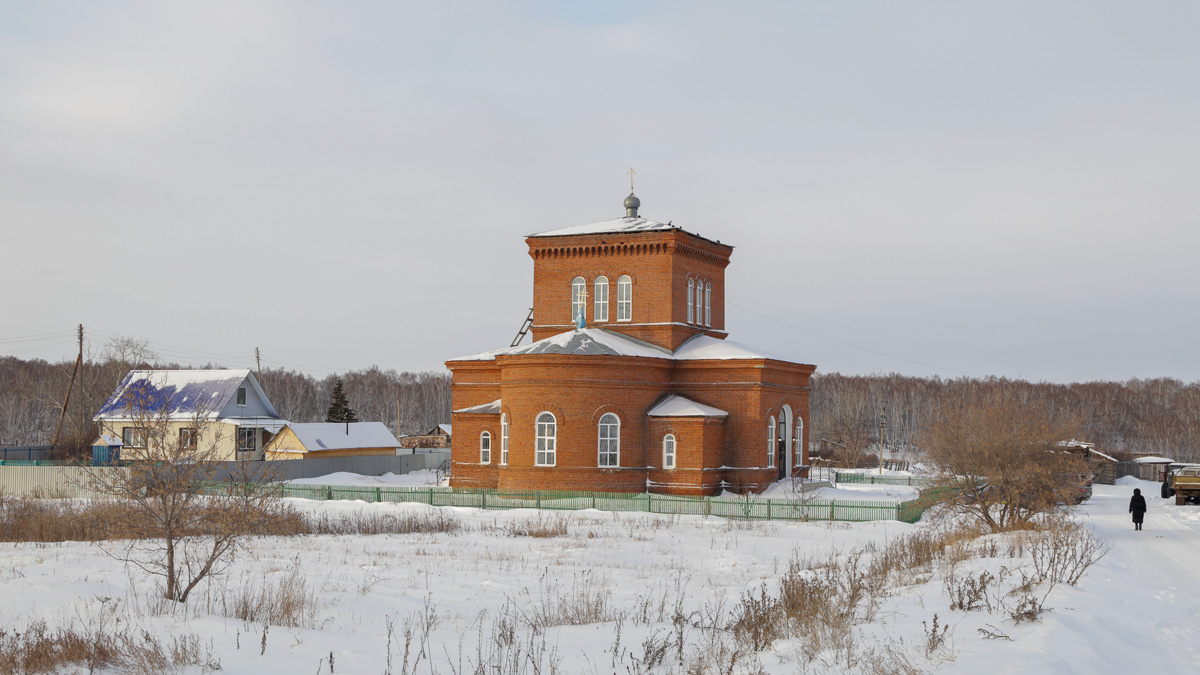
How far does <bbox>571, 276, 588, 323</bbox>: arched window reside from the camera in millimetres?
35219

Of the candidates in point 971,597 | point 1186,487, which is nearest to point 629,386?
point 971,597

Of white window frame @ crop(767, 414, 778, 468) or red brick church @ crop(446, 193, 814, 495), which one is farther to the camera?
white window frame @ crop(767, 414, 778, 468)

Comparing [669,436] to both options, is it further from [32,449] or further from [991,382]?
[991,382]

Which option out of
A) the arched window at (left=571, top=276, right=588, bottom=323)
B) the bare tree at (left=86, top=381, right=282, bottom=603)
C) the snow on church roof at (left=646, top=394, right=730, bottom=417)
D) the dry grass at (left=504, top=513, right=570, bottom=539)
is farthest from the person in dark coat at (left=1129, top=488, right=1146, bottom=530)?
the bare tree at (left=86, top=381, right=282, bottom=603)

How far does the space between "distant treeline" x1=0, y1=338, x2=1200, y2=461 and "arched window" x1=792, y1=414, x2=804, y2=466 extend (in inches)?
1289

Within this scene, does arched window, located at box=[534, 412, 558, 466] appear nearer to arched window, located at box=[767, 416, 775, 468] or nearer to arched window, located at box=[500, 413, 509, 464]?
arched window, located at box=[500, 413, 509, 464]

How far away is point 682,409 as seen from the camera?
30938mm

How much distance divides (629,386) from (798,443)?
7928mm

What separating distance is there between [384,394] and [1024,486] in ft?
316

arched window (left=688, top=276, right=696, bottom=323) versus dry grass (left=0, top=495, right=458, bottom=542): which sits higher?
arched window (left=688, top=276, right=696, bottom=323)

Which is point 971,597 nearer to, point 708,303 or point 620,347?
point 620,347

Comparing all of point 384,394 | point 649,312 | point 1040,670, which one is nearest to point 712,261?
point 649,312

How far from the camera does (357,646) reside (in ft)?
31.8

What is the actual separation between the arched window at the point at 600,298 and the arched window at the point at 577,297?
49 cm
